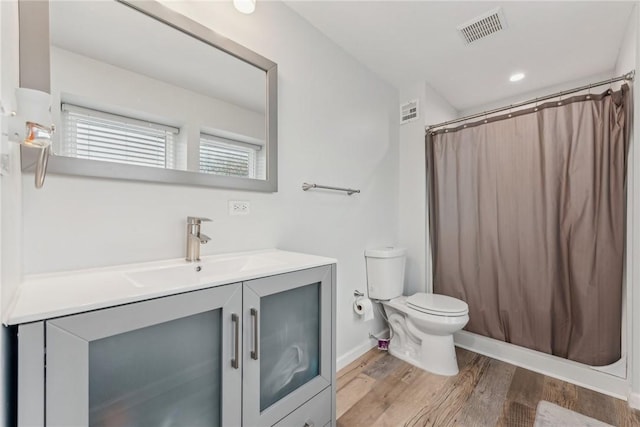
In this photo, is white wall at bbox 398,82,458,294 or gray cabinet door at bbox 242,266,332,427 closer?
gray cabinet door at bbox 242,266,332,427

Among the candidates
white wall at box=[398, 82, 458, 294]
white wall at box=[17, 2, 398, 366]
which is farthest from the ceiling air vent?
white wall at box=[17, 2, 398, 366]

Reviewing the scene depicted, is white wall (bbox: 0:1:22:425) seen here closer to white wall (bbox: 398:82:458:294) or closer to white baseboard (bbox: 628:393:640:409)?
white wall (bbox: 398:82:458:294)

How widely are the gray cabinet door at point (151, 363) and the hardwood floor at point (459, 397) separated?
949mm

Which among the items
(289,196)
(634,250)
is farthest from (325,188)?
(634,250)

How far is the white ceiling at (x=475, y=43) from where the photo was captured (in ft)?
5.33

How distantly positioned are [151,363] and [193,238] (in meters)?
0.52

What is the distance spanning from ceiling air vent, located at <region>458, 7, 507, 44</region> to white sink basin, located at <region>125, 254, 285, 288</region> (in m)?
1.92

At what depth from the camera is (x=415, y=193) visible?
2477 mm

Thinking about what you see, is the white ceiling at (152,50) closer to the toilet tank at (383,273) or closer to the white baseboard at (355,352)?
the toilet tank at (383,273)

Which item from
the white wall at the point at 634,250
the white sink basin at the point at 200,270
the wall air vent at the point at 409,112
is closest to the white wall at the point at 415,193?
the wall air vent at the point at 409,112

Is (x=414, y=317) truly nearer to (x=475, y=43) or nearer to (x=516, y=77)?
(x=475, y=43)

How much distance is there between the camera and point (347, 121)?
2.02 meters

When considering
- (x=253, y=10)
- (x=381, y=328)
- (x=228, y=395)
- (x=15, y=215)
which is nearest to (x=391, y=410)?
(x=381, y=328)

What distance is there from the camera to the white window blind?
37.3 inches
